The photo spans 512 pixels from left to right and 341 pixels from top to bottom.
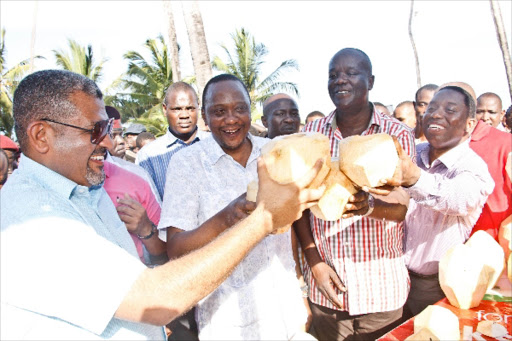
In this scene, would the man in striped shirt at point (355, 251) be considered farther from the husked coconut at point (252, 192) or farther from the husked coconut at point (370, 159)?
the husked coconut at point (252, 192)

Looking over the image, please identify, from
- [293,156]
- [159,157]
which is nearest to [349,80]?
[293,156]

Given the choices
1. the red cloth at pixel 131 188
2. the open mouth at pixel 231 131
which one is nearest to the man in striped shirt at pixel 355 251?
the open mouth at pixel 231 131

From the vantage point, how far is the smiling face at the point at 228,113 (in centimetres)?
225

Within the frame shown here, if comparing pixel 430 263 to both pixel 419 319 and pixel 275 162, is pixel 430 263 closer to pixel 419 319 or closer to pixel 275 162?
pixel 419 319

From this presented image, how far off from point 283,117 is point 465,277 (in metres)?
2.89

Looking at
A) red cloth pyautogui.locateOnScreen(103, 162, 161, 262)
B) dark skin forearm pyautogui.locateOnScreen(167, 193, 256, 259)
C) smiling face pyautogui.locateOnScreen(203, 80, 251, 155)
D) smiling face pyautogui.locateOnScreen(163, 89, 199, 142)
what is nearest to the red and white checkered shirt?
smiling face pyautogui.locateOnScreen(203, 80, 251, 155)

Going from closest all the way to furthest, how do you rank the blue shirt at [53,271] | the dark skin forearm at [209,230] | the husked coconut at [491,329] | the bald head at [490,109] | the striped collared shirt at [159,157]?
the blue shirt at [53,271] → the dark skin forearm at [209,230] → the husked coconut at [491,329] → the striped collared shirt at [159,157] → the bald head at [490,109]

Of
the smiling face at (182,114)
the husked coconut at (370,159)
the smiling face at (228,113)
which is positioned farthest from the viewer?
the smiling face at (182,114)

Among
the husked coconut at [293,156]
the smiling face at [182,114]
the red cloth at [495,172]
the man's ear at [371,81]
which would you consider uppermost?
the smiling face at [182,114]

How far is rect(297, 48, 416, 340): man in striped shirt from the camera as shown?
2.58 meters

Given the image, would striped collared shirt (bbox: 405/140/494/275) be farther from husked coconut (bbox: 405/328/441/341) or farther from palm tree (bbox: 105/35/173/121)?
palm tree (bbox: 105/35/173/121)

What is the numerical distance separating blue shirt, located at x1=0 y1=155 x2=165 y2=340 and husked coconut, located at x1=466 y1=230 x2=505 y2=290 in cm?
220

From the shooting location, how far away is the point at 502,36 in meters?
9.76

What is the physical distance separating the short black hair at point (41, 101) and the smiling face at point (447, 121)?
266 centimetres
